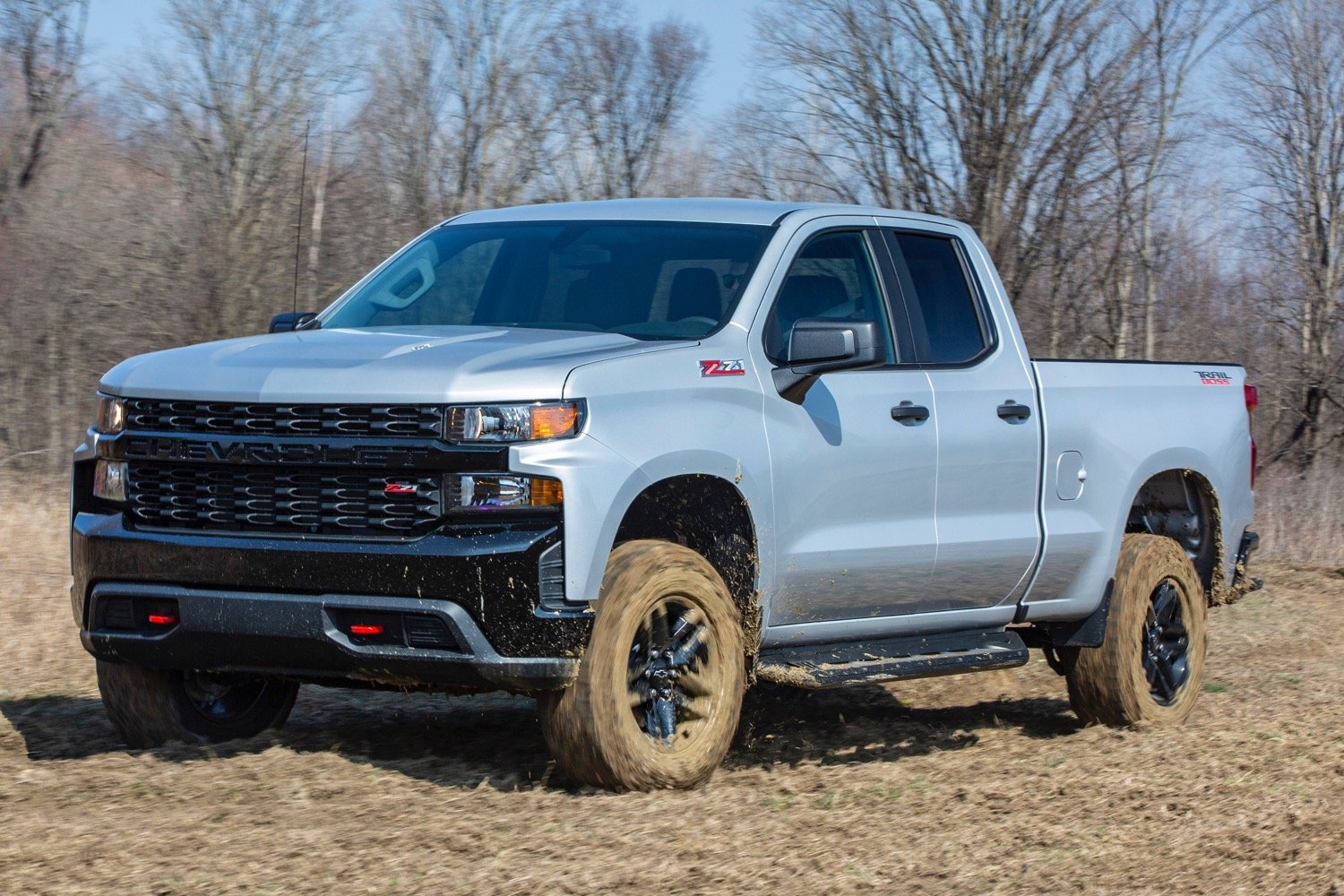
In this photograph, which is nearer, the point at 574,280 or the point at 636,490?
the point at 636,490

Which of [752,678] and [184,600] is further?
[752,678]

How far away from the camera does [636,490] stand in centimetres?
518

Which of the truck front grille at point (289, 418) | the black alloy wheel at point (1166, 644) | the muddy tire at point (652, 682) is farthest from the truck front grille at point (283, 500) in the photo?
the black alloy wheel at point (1166, 644)

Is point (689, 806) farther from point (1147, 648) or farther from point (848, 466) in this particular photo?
point (1147, 648)

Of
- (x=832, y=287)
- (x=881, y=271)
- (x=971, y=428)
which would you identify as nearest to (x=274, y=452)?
(x=832, y=287)

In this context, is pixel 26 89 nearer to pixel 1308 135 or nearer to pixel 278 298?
pixel 278 298

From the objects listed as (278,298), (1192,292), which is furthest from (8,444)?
(1192,292)

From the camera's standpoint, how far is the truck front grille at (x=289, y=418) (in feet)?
16.2

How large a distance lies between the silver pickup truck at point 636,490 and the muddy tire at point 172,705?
0.01 meters

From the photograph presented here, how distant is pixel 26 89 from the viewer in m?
21.2

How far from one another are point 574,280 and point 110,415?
66.5 inches

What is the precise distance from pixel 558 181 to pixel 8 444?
15684 mm

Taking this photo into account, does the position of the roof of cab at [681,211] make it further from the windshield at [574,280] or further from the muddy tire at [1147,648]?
the muddy tire at [1147,648]

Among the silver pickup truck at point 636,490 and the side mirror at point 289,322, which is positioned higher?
the side mirror at point 289,322
